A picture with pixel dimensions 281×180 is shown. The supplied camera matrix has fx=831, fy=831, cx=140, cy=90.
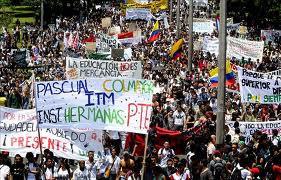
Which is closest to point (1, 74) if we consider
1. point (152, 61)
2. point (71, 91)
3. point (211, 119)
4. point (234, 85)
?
point (152, 61)

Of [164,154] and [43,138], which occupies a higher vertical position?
[43,138]

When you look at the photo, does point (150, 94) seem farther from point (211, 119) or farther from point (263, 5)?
point (263, 5)

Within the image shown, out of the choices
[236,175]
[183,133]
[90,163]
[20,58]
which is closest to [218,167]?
[236,175]

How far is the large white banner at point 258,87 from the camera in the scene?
1888 cm

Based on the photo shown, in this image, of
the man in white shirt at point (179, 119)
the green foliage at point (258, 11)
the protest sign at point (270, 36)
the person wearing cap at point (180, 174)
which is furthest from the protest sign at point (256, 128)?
the green foliage at point (258, 11)

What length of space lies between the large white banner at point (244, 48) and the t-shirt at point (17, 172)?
1852cm

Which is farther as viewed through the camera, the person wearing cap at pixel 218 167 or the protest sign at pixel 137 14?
the protest sign at pixel 137 14

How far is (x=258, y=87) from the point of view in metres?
19.0

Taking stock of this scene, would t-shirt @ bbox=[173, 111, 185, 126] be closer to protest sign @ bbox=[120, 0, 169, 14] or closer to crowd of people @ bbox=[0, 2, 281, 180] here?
crowd of people @ bbox=[0, 2, 281, 180]

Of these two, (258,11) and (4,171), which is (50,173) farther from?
(258,11)

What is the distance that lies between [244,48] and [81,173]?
18.3m

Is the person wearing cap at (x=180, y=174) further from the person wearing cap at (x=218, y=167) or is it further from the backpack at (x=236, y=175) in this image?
the backpack at (x=236, y=175)

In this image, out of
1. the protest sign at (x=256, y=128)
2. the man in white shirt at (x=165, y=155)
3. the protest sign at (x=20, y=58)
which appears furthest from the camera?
the protest sign at (x=20, y=58)

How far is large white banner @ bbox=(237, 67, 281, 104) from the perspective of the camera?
61.9ft
